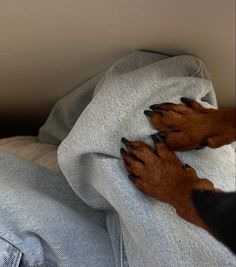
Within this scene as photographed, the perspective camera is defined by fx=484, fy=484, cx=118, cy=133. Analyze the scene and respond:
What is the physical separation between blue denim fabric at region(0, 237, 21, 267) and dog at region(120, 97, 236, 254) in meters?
0.21

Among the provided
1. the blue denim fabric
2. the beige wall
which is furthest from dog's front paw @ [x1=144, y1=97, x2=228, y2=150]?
the blue denim fabric

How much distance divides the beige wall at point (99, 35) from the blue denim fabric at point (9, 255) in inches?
12.9

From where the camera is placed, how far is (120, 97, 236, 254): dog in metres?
0.62

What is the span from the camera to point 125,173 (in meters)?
0.70

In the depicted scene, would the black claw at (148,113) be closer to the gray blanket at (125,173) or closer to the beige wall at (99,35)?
the gray blanket at (125,173)

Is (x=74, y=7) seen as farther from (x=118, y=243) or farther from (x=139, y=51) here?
(x=118, y=243)

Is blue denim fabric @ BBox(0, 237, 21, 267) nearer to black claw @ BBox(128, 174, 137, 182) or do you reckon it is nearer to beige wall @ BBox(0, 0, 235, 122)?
black claw @ BBox(128, 174, 137, 182)

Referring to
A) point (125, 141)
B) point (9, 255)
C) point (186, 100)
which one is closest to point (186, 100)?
point (186, 100)

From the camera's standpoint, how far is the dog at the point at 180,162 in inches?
24.2

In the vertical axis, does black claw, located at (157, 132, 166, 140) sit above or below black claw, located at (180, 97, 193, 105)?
below

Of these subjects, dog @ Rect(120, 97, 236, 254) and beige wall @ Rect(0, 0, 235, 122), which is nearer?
dog @ Rect(120, 97, 236, 254)

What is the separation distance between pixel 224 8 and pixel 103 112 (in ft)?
0.77

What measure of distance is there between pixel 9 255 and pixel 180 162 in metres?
0.29

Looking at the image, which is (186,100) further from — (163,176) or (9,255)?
(9,255)
